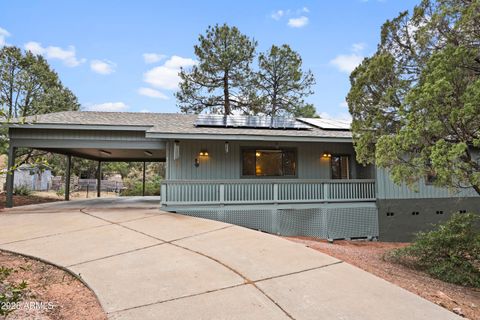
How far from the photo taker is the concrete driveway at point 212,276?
2.86m

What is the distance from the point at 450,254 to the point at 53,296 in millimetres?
6873

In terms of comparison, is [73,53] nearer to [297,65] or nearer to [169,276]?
[297,65]

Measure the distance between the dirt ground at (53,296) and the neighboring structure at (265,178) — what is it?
486 centimetres

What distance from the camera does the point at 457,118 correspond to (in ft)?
15.7

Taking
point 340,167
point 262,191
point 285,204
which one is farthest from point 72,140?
point 340,167

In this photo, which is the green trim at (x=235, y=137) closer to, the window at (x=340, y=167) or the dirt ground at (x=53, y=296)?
the window at (x=340, y=167)

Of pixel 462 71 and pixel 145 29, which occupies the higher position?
pixel 145 29

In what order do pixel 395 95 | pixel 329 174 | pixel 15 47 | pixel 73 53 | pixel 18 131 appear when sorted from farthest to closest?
pixel 73 53 → pixel 15 47 → pixel 329 174 → pixel 18 131 → pixel 395 95

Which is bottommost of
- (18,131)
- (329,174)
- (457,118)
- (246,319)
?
(246,319)

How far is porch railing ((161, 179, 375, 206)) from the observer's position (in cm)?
902

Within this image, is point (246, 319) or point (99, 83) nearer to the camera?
point (246, 319)

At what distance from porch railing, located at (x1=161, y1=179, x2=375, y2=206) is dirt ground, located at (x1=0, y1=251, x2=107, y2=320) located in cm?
479

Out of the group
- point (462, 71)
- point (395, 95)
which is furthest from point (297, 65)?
point (462, 71)

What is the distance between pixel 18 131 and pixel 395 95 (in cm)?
1167
